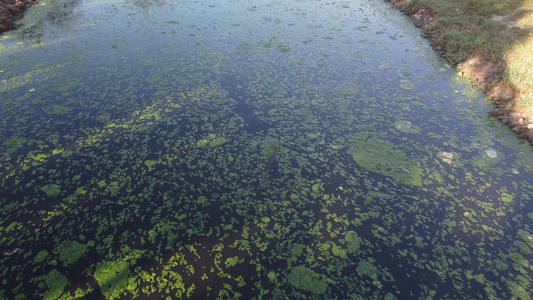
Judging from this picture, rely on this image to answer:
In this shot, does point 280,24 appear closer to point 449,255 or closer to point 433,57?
point 433,57

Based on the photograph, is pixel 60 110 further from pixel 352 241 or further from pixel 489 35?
pixel 489 35

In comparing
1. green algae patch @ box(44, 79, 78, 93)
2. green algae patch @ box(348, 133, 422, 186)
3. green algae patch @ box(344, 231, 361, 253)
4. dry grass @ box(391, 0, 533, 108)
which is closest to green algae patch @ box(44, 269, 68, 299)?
green algae patch @ box(344, 231, 361, 253)

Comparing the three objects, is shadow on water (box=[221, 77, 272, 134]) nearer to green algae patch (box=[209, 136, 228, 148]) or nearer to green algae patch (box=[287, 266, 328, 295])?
green algae patch (box=[209, 136, 228, 148])

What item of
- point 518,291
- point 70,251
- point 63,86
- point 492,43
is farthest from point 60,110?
point 492,43

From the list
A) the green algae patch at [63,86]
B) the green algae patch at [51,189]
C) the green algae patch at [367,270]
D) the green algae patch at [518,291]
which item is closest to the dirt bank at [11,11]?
the green algae patch at [63,86]

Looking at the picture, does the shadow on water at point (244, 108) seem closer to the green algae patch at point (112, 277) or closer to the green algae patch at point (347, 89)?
the green algae patch at point (347, 89)
